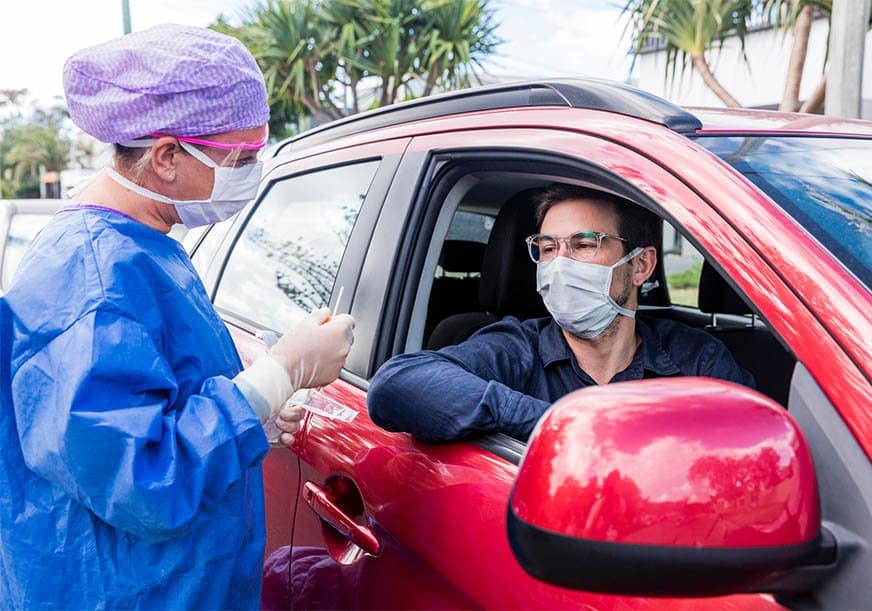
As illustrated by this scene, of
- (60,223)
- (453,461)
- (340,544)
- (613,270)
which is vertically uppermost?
(60,223)

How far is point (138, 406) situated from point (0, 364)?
272 millimetres

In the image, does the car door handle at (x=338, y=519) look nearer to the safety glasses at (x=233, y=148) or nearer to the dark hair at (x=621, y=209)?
the safety glasses at (x=233, y=148)

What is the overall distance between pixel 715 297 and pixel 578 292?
1.08 meters

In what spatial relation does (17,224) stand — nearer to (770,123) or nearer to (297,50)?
(770,123)

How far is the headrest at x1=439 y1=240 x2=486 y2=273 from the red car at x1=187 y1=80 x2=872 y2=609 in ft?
0.06

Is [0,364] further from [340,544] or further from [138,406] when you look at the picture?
[340,544]

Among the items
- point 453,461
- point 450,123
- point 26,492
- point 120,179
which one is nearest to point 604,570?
point 453,461

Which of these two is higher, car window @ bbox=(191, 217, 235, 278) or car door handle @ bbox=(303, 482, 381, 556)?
car window @ bbox=(191, 217, 235, 278)

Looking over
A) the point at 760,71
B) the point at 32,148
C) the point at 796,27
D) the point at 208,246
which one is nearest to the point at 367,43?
the point at 760,71

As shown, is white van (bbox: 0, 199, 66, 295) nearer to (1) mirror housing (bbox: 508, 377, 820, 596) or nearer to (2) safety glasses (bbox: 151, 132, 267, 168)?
(2) safety glasses (bbox: 151, 132, 267, 168)

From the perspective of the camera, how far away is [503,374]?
2.09 metres

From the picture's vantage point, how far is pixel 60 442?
130cm

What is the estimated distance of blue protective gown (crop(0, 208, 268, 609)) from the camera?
1316 millimetres

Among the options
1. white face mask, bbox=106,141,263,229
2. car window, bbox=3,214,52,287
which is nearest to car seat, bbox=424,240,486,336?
white face mask, bbox=106,141,263,229
